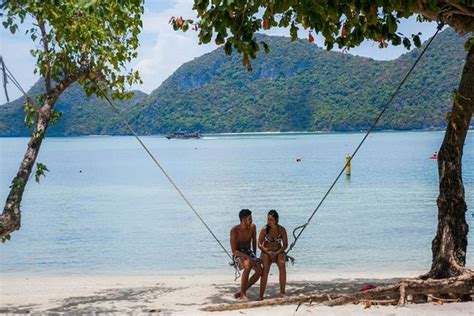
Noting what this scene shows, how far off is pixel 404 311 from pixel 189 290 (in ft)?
11.3

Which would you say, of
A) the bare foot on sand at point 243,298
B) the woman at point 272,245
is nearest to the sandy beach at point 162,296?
the bare foot on sand at point 243,298

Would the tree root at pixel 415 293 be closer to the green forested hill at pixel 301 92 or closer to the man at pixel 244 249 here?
the man at pixel 244 249

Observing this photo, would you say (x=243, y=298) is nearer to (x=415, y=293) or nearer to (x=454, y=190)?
(x=415, y=293)

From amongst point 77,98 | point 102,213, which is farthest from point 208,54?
point 102,213

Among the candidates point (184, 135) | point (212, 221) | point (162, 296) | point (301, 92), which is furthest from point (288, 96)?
point (162, 296)

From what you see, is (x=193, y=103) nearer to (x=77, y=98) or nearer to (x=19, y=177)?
(x=77, y=98)

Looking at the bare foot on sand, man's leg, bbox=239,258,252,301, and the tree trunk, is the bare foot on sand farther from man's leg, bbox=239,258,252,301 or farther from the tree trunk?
the tree trunk

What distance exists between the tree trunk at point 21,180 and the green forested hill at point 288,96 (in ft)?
328

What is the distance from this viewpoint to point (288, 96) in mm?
128125

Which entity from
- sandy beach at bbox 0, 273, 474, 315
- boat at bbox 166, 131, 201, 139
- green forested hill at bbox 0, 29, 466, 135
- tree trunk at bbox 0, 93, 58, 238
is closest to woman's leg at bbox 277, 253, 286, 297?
sandy beach at bbox 0, 273, 474, 315

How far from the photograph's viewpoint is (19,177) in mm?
7445

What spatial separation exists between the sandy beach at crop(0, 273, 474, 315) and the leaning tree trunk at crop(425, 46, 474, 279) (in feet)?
2.42

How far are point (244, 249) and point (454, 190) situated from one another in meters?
2.24

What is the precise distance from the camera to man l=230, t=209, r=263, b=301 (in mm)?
7617
